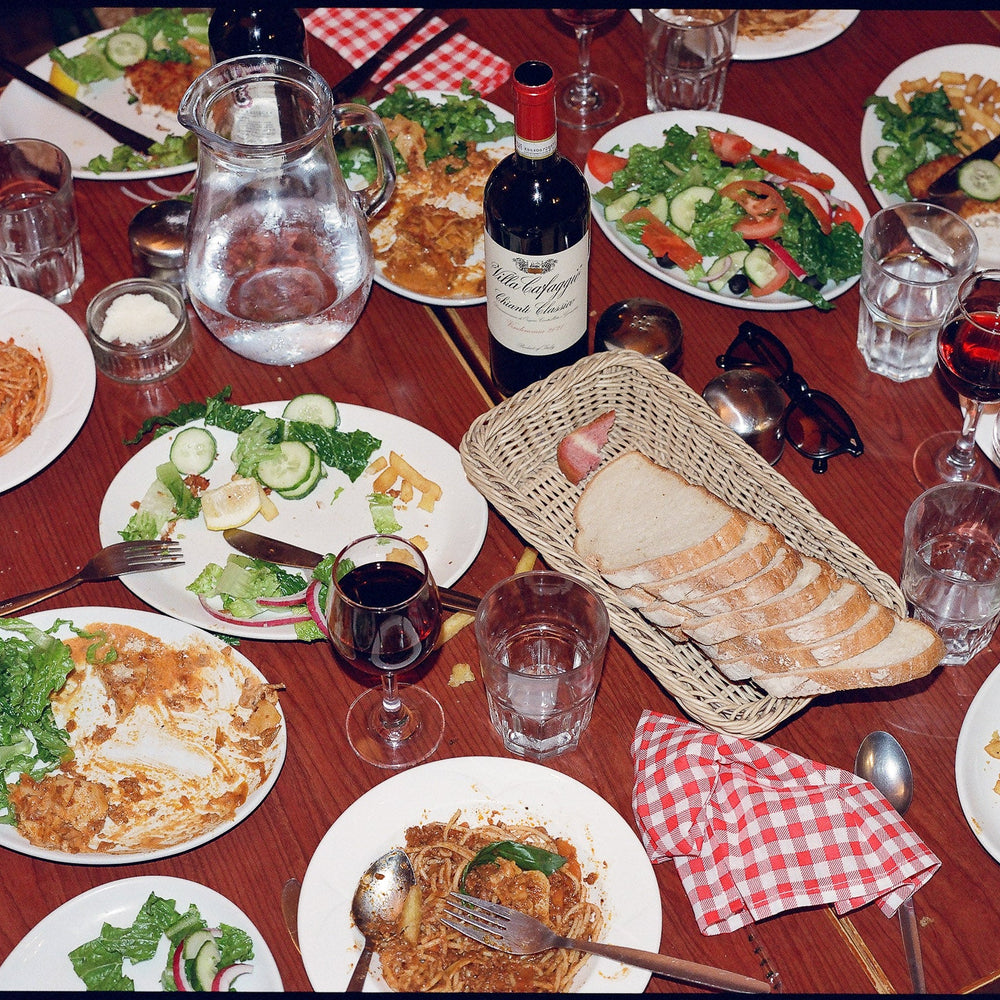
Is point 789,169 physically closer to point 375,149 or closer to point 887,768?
point 375,149

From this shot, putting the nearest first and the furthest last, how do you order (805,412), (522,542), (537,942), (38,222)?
(537,942)
(522,542)
(805,412)
(38,222)

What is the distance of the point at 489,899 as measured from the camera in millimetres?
1724

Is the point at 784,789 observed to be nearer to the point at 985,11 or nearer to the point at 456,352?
the point at 456,352

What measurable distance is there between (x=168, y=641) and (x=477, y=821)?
60 centimetres

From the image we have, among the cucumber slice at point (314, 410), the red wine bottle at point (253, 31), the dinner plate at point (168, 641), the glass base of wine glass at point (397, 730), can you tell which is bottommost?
the glass base of wine glass at point (397, 730)

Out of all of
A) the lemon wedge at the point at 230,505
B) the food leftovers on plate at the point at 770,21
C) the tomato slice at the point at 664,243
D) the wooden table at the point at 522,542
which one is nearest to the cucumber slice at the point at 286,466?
the lemon wedge at the point at 230,505

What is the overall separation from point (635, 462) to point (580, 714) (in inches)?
19.1

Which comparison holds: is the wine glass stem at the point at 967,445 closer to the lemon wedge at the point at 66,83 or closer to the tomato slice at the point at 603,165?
the tomato slice at the point at 603,165

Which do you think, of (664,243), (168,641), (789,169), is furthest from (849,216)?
(168,641)

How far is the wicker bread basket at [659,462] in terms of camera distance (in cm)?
186

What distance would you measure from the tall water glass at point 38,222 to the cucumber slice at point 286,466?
0.68 m

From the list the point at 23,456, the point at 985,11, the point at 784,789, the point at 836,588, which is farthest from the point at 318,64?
the point at 784,789

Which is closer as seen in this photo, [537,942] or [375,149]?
[537,942]

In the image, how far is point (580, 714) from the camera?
1896 mm
